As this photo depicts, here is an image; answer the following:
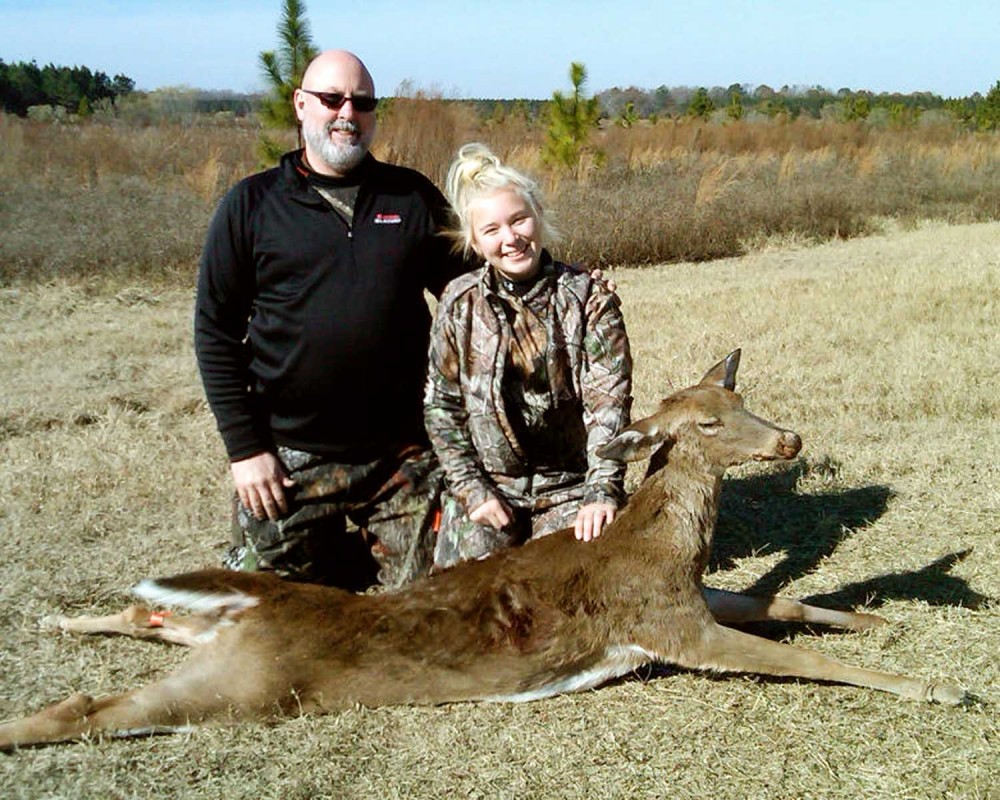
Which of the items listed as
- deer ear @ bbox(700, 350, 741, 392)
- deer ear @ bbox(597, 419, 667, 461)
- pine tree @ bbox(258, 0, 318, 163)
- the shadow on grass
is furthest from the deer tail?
pine tree @ bbox(258, 0, 318, 163)

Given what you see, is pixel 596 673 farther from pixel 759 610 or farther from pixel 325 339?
pixel 325 339

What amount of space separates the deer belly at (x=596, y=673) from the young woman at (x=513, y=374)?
2.53 ft

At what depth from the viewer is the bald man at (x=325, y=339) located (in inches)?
193

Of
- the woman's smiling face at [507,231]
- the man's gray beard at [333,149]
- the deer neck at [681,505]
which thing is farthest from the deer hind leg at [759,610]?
the man's gray beard at [333,149]

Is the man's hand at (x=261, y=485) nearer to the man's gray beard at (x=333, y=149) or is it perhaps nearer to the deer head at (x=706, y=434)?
the man's gray beard at (x=333, y=149)

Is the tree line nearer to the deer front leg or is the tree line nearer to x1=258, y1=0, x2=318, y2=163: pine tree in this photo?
x1=258, y1=0, x2=318, y2=163: pine tree

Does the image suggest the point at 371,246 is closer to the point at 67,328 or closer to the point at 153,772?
the point at 153,772

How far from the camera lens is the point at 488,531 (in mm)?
4703

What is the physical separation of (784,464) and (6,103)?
37869 millimetres

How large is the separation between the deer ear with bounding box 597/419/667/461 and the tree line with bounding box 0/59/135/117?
119 ft

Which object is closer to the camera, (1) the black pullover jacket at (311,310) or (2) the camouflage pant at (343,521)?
(1) the black pullover jacket at (311,310)

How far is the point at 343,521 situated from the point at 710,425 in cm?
195

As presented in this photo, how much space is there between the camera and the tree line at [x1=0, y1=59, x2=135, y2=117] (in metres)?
38.3

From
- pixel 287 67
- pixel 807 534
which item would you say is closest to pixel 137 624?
pixel 807 534
